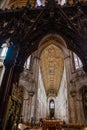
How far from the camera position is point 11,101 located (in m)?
2.75

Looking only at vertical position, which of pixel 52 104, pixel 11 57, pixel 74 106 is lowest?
pixel 74 106

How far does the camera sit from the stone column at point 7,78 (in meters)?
2.55

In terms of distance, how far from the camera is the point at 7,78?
2.96 meters

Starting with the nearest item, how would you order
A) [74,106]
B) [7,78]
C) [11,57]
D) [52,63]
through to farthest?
[7,78], [11,57], [74,106], [52,63]

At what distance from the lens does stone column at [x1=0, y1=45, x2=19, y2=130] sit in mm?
2546

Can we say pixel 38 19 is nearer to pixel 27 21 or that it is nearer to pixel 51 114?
pixel 27 21

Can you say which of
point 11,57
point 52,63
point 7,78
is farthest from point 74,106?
point 7,78

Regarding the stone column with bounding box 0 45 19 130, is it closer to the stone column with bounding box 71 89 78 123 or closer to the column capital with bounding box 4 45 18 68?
the column capital with bounding box 4 45 18 68

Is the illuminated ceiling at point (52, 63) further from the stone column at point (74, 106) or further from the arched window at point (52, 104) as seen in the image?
the arched window at point (52, 104)

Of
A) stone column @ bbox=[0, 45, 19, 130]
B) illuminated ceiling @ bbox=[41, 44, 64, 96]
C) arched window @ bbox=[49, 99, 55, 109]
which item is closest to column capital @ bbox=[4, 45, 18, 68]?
stone column @ bbox=[0, 45, 19, 130]

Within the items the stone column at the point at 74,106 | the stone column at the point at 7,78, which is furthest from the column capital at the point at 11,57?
the stone column at the point at 74,106

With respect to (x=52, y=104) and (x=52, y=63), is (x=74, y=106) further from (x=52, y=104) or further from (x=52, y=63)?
(x=52, y=104)

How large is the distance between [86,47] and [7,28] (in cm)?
Result: 231

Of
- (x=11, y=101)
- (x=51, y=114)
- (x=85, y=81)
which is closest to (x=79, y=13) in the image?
(x=11, y=101)
